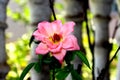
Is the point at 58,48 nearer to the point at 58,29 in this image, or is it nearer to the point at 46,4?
the point at 58,29

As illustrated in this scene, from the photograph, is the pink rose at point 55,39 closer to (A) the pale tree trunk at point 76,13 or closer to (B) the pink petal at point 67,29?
(B) the pink petal at point 67,29

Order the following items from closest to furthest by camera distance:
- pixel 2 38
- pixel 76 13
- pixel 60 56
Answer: pixel 60 56 < pixel 2 38 < pixel 76 13

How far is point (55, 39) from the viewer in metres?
1.25

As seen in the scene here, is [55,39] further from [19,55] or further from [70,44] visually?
[19,55]

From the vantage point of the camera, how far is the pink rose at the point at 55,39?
1.22 metres

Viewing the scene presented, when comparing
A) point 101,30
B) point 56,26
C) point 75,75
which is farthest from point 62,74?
point 101,30

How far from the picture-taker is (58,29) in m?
1.27

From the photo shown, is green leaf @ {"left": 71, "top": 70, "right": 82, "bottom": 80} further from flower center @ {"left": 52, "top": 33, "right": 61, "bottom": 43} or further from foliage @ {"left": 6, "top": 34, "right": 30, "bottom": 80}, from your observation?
foliage @ {"left": 6, "top": 34, "right": 30, "bottom": 80}

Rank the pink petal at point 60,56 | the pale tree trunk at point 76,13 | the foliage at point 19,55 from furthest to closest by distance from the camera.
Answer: the foliage at point 19,55
the pale tree trunk at point 76,13
the pink petal at point 60,56

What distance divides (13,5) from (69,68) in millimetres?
9020

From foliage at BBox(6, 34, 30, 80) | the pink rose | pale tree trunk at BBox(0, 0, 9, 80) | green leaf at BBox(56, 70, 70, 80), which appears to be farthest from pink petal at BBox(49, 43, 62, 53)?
foliage at BBox(6, 34, 30, 80)

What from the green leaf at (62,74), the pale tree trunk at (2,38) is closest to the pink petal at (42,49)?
the green leaf at (62,74)

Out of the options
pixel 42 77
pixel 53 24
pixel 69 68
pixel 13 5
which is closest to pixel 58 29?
pixel 53 24

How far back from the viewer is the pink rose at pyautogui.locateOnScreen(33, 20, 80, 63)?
1218mm
